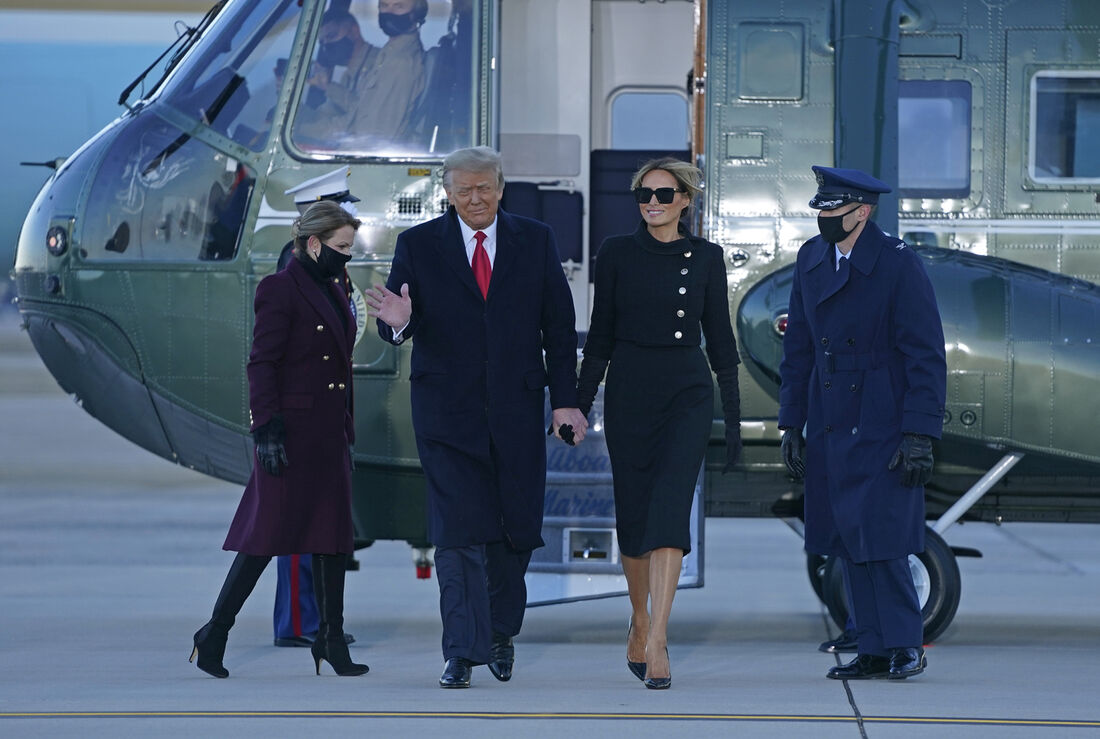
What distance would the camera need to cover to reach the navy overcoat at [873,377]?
18.9ft

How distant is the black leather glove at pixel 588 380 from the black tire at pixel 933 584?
1.60 metres

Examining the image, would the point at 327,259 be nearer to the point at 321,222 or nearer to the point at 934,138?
the point at 321,222

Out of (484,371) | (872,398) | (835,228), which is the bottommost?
(872,398)

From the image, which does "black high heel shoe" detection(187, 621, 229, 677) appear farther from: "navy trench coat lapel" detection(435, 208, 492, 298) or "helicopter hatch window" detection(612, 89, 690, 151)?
"helicopter hatch window" detection(612, 89, 690, 151)

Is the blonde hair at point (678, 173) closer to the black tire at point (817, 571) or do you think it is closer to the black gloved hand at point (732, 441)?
the black gloved hand at point (732, 441)

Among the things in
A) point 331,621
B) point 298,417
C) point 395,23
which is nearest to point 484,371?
point 298,417

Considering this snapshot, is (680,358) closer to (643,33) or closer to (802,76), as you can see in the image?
(802,76)

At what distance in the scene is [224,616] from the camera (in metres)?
5.92

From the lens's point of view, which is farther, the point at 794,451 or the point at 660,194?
the point at 794,451

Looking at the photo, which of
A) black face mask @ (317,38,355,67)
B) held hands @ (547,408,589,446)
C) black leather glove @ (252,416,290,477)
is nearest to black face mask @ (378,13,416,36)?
black face mask @ (317,38,355,67)

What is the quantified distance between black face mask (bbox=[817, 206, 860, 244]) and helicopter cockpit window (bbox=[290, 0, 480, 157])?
6.50 feet

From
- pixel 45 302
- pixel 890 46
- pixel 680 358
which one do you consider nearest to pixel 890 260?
pixel 680 358

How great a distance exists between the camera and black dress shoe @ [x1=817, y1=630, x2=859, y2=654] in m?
6.62

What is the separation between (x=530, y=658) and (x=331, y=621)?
38.9 inches
